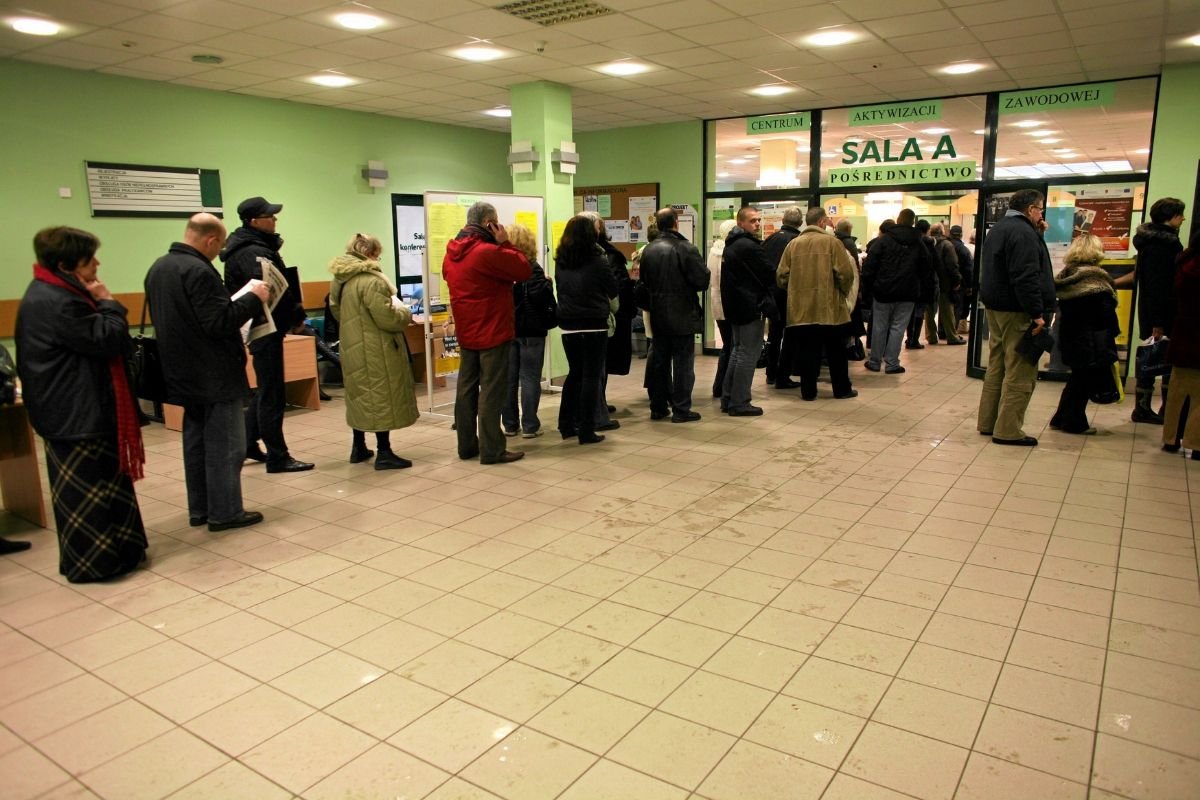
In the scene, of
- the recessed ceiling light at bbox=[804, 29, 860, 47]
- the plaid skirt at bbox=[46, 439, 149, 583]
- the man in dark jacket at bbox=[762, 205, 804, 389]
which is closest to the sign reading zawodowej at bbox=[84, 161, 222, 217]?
the plaid skirt at bbox=[46, 439, 149, 583]

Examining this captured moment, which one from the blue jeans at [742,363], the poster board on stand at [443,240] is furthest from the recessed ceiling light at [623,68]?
the blue jeans at [742,363]

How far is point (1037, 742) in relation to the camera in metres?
2.29

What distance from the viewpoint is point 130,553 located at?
3.56 meters

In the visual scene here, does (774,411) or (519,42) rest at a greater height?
(519,42)

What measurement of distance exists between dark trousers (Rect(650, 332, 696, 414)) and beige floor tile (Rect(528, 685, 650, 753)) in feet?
12.3

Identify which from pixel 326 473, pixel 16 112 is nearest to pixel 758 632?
pixel 326 473

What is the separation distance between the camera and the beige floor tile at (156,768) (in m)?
2.16

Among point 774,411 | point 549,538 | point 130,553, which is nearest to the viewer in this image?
point 130,553

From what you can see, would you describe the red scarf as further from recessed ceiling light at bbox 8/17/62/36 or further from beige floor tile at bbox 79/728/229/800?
recessed ceiling light at bbox 8/17/62/36

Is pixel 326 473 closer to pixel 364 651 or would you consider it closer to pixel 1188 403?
pixel 364 651

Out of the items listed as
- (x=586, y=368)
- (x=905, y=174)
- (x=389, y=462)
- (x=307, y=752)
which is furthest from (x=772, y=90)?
(x=307, y=752)

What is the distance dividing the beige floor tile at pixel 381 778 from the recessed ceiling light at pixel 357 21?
474 cm

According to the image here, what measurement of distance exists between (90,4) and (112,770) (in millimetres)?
4727

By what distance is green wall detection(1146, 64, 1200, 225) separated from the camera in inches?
279
